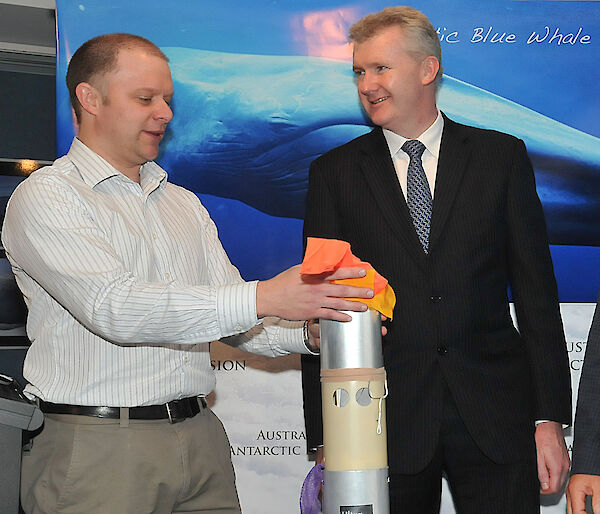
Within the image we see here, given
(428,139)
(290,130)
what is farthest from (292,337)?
(290,130)

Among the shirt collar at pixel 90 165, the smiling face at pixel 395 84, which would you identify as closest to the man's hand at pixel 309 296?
the shirt collar at pixel 90 165

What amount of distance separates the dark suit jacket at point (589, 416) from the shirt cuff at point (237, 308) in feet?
2.69

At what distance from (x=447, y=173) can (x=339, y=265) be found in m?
0.87

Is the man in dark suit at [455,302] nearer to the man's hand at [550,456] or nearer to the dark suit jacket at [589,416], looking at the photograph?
the man's hand at [550,456]

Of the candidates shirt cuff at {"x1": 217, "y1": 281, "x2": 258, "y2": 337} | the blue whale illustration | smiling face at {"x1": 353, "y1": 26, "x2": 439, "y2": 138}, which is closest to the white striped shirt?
shirt cuff at {"x1": 217, "y1": 281, "x2": 258, "y2": 337}

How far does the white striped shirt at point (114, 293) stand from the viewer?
1.91 metres

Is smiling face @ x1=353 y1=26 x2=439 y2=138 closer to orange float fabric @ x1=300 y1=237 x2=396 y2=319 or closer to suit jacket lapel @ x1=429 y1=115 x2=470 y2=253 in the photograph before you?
suit jacket lapel @ x1=429 y1=115 x2=470 y2=253

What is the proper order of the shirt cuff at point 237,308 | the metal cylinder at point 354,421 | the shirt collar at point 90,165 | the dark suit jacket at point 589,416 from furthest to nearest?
the shirt collar at point 90,165 < the dark suit jacket at point 589,416 < the shirt cuff at point 237,308 < the metal cylinder at point 354,421

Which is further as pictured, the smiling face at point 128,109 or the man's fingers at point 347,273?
the smiling face at point 128,109

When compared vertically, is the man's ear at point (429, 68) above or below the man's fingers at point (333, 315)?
above

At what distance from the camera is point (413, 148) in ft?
8.58

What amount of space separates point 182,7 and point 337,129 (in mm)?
767

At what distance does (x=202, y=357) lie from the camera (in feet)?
7.31

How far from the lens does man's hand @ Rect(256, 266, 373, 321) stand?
173 centimetres
